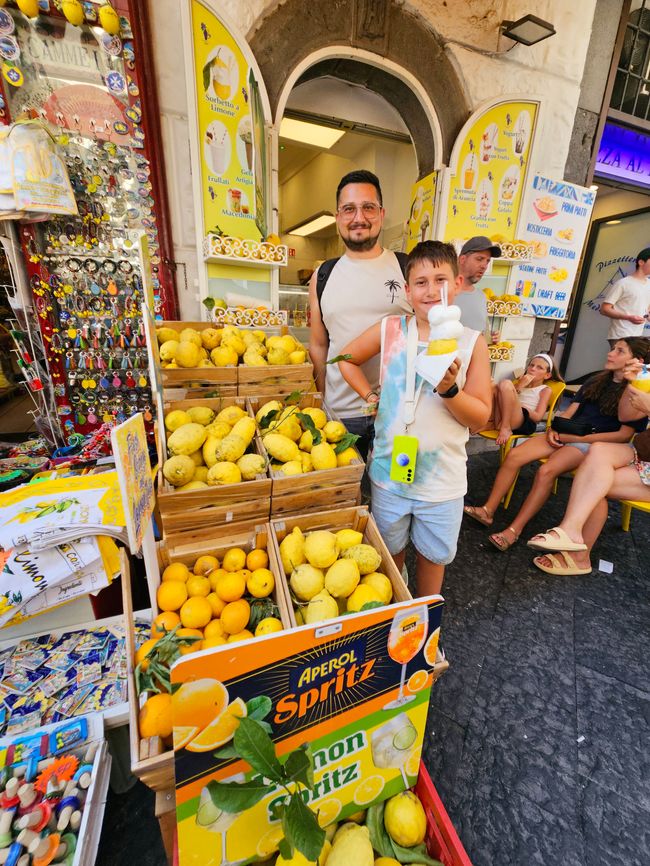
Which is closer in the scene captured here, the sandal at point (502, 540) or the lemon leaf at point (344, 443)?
the lemon leaf at point (344, 443)

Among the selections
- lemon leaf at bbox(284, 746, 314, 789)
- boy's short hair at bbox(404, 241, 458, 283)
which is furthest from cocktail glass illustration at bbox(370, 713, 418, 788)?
boy's short hair at bbox(404, 241, 458, 283)

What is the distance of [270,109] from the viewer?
9.92ft

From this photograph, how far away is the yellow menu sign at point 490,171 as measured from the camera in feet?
12.5

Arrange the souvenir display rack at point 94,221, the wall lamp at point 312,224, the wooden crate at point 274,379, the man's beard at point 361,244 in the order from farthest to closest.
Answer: the wall lamp at point 312,224
the souvenir display rack at point 94,221
the man's beard at point 361,244
the wooden crate at point 274,379

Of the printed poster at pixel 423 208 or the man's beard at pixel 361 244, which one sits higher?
the printed poster at pixel 423 208

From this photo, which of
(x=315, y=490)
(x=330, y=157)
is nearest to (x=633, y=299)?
(x=315, y=490)

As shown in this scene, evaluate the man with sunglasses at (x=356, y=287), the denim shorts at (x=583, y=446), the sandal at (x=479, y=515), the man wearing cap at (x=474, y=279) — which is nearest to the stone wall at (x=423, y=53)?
the man with sunglasses at (x=356, y=287)

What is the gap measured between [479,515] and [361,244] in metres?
2.40

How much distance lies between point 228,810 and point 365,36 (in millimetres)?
4854

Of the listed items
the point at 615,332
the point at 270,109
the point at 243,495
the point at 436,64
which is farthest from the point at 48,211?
the point at 615,332

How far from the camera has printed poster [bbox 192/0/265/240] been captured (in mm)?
2656

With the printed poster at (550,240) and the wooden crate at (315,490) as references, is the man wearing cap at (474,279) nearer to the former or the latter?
the wooden crate at (315,490)

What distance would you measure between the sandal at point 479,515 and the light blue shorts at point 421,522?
1674 millimetres

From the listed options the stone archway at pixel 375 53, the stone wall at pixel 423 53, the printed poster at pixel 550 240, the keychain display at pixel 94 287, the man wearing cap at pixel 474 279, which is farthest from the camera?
the printed poster at pixel 550 240
